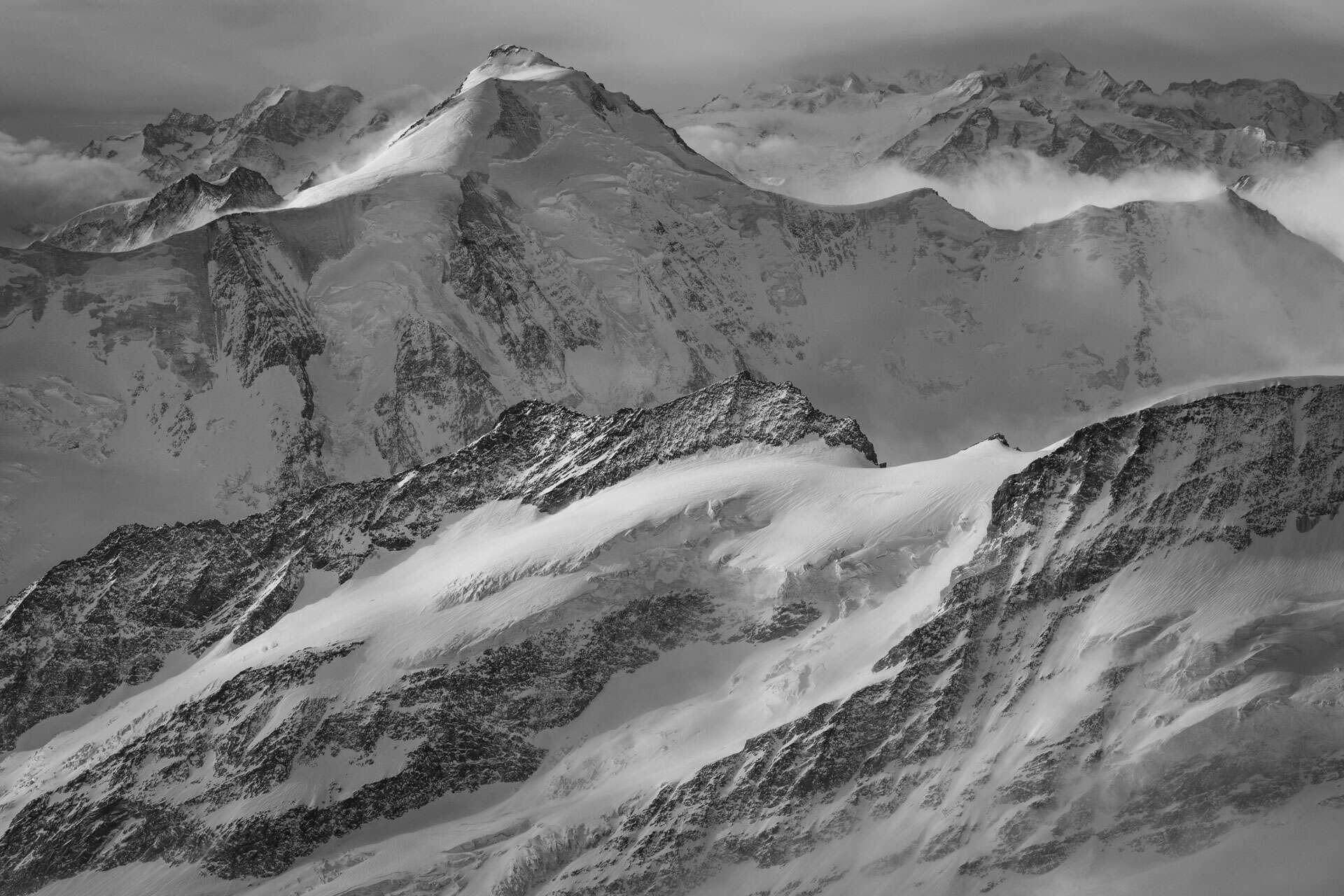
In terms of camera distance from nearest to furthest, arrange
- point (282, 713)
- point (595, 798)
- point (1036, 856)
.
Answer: point (1036, 856) → point (595, 798) → point (282, 713)

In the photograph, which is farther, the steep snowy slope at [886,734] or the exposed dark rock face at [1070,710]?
the steep snowy slope at [886,734]

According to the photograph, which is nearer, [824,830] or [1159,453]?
[824,830]

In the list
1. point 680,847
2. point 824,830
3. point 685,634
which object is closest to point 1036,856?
point 824,830

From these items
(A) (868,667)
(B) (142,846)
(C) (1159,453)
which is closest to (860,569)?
(A) (868,667)

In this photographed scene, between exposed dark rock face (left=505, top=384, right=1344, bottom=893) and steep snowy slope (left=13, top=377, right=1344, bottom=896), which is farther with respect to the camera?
steep snowy slope (left=13, top=377, right=1344, bottom=896)

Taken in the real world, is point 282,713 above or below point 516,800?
above

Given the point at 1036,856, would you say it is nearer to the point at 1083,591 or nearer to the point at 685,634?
the point at 1083,591

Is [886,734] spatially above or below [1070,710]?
above

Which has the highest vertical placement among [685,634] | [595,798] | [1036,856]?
[685,634]

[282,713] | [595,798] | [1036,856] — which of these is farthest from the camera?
[282,713]

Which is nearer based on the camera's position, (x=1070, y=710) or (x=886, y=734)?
(x=1070, y=710)
